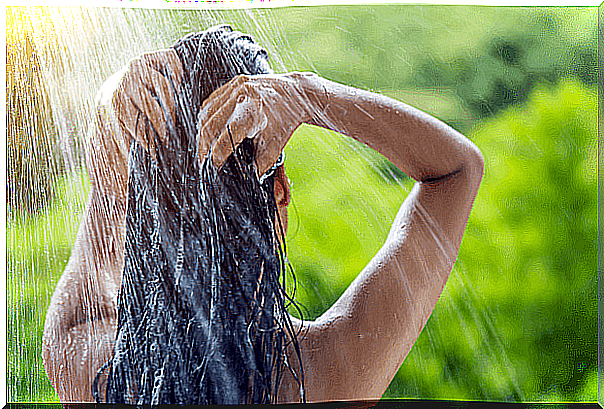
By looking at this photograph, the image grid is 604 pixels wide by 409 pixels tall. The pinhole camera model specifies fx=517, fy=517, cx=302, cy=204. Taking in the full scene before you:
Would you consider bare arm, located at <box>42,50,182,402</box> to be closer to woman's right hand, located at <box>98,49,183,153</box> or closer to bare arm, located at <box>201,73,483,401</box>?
woman's right hand, located at <box>98,49,183,153</box>

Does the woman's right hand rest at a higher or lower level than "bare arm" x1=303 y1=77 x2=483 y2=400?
higher

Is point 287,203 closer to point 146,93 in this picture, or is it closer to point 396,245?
point 396,245

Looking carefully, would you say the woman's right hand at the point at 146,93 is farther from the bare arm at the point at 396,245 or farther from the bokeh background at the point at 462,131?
the bare arm at the point at 396,245

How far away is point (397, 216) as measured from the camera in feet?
3.76

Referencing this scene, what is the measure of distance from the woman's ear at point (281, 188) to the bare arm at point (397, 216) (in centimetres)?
5

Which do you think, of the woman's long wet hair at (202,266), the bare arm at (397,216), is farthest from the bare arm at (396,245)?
the woman's long wet hair at (202,266)

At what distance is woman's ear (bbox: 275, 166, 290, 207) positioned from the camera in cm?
115

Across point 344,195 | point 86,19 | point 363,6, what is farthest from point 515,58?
point 86,19

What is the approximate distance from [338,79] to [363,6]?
186 millimetres

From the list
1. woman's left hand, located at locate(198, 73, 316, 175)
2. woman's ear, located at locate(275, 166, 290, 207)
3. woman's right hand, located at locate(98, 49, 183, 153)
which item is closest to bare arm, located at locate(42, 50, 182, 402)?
woman's right hand, located at locate(98, 49, 183, 153)

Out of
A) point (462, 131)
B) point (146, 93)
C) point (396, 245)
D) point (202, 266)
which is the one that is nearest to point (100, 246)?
point (202, 266)

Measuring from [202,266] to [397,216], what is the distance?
0.44 meters

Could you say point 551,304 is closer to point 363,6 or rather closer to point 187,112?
point 363,6

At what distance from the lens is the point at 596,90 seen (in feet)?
3.92
